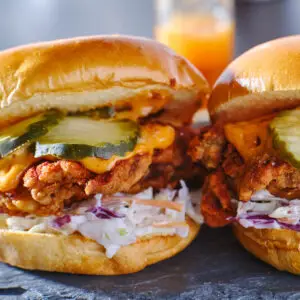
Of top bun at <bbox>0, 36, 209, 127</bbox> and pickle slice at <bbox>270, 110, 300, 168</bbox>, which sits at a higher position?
top bun at <bbox>0, 36, 209, 127</bbox>

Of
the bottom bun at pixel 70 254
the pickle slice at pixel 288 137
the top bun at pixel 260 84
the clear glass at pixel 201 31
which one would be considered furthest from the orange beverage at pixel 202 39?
the bottom bun at pixel 70 254

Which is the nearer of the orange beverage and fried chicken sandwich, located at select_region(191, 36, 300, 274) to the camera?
fried chicken sandwich, located at select_region(191, 36, 300, 274)

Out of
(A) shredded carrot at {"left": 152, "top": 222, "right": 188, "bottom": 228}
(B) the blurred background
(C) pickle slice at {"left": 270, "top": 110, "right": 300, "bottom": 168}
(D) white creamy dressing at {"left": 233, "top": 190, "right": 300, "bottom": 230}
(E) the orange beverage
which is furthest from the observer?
(B) the blurred background

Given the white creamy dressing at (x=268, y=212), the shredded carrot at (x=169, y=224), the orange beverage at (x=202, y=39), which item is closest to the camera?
the white creamy dressing at (x=268, y=212)

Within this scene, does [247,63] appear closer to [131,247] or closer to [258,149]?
[258,149]

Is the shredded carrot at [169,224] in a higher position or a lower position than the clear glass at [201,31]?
lower

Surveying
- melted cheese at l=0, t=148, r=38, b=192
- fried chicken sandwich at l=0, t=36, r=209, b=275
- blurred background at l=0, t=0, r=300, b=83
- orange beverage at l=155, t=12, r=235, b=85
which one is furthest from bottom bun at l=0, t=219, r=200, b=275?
blurred background at l=0, t=0, r=300, b=83

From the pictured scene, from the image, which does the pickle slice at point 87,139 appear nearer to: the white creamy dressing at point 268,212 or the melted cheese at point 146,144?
the melted cheese at point 146,144

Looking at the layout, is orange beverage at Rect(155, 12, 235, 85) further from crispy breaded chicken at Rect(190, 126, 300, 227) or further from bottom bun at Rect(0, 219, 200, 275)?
bottom bun at Rect(0, 219, 200, 275)
